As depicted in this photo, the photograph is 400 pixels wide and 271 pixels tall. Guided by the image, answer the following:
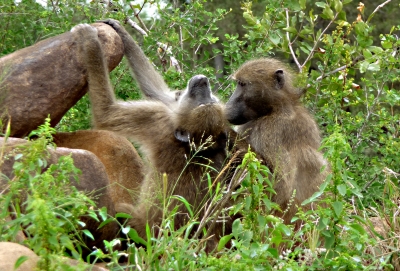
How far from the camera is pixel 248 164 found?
347 centimetres

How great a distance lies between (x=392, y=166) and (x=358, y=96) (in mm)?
729

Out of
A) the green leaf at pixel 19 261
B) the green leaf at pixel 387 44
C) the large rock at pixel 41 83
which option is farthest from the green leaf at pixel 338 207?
the green leaf at pixel 387 44

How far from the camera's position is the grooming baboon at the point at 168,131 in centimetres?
440

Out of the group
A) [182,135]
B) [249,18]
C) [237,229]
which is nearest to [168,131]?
[182,135]

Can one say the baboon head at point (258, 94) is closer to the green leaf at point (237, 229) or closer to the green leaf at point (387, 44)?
the green leaf at point (387, 44)

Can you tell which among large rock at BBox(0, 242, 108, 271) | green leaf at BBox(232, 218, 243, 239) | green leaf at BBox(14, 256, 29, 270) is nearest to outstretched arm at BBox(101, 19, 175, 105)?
green leaf at BBox(232, 218, 243, 239)

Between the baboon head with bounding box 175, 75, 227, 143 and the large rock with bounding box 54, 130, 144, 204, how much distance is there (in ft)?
2.07

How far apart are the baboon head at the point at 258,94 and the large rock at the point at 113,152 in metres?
0.76

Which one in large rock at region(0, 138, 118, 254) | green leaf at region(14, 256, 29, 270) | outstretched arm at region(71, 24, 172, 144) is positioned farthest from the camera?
outstretched arm at region(71, 24, 172, 144)

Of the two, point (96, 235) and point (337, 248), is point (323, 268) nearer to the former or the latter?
point (337, 248)

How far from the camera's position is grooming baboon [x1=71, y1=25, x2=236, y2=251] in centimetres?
440

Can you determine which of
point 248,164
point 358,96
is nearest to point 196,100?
point 248,164

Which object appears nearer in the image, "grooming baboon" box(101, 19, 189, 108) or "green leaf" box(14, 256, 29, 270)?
"green leaf" box(14, 256, 29, 270)

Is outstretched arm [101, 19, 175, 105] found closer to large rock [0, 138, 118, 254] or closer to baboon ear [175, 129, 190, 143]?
baboon ear [175, 129, 190, 143]
